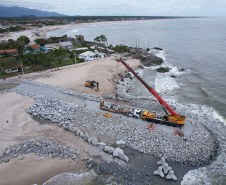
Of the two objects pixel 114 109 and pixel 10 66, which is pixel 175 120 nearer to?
pixel 114 109

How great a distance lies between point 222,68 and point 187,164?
146 ft

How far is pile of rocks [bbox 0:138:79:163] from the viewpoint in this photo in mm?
17812

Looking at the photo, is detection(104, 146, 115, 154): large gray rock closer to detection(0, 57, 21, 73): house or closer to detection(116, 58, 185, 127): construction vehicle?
detection(116, 58, 185, 127): construction vehicle

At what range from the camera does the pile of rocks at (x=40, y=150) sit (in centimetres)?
1781

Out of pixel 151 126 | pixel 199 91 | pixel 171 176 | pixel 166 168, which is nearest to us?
pixel 171 176

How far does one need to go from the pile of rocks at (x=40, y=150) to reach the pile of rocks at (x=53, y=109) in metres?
4.49

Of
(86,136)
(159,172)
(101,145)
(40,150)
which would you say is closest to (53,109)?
(40,150)

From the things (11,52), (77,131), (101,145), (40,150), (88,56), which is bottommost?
(40,150)

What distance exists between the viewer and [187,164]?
17.7 meters

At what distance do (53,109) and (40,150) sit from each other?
25.6 feet

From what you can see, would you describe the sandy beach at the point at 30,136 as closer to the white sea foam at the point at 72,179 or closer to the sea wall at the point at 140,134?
the white sea foam at the point at 72,179

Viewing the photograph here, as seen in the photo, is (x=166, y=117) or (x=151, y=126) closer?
(x=151, y=126)

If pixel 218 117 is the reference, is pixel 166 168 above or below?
below

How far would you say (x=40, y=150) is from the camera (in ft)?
60.5
